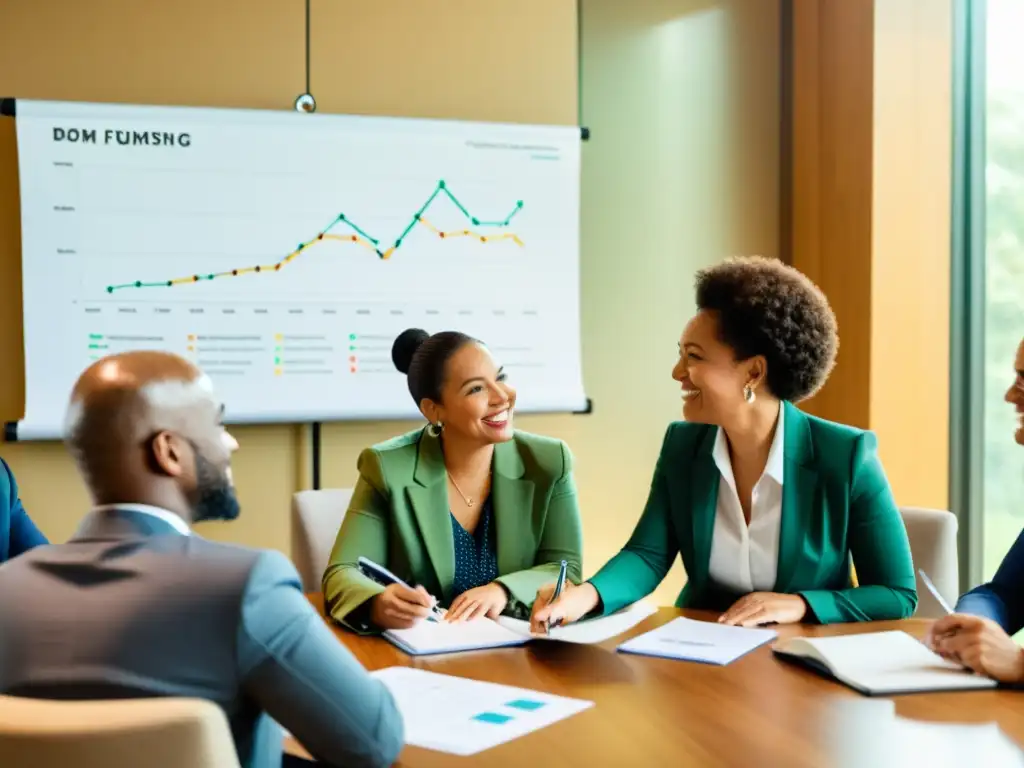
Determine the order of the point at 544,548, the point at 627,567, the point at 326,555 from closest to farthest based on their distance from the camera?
the point at 627,567, the point at 544,548, the point at 326,555

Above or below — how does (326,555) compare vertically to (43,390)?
below

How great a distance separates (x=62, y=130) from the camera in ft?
12.3

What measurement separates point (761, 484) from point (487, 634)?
2.40 feet

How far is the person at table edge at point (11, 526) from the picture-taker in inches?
103

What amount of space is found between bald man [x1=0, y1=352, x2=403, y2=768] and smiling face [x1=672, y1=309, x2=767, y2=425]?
1.31m

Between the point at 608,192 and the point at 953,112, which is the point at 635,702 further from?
the point at 953,112

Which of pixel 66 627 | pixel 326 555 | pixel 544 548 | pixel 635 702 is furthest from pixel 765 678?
pixel 326 555

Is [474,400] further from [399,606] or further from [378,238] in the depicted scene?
[378,238]

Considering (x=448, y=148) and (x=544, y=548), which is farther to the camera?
(x=448, y=148)

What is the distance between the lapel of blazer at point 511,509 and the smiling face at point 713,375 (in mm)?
426

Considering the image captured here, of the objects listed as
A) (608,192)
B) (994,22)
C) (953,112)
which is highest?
(994,22)

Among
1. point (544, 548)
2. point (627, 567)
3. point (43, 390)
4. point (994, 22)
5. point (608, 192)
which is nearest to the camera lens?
point (627, 567)

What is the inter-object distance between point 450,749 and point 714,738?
0.36 m

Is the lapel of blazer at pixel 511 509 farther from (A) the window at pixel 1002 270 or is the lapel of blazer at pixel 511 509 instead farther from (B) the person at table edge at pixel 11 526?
(A) the window at pixel 1002 270
